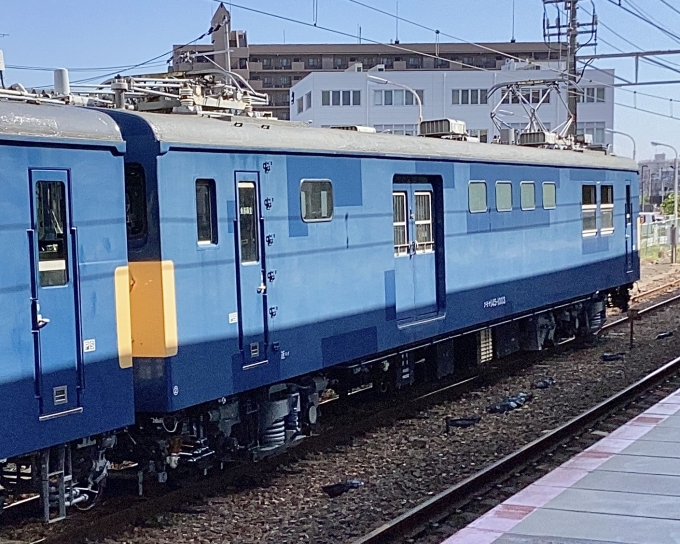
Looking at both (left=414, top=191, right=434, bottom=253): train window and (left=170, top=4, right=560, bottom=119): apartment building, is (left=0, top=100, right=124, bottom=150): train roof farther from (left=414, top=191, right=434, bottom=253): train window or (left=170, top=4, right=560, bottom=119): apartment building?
(left=170, top=4, right=560, bottom=119): apartment building

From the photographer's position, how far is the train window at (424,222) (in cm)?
1301

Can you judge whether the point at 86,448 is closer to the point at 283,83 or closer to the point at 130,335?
the point at 130,335

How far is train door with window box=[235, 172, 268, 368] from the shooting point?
9.52 m

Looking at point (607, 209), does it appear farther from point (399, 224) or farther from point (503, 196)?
point (399, 224)

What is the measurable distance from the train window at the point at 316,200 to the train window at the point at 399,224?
1609 millimetres

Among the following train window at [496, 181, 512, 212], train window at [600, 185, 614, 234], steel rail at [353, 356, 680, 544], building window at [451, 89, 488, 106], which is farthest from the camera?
building window at [451, 89, 488, 106]

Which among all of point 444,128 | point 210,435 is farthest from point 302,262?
point 444,128

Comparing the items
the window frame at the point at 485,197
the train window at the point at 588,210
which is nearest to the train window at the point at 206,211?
the window frame at the point at 485,197

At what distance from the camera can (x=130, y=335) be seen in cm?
840

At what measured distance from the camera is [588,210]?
18797 mm

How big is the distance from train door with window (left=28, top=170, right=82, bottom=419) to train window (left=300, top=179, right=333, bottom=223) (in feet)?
10.5

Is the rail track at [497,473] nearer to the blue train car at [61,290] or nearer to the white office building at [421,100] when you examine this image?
the blue train car at [61,290]

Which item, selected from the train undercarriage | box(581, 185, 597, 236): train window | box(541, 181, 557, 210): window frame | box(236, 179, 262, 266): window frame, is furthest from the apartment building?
box(236, 179, 262, 266): window frame

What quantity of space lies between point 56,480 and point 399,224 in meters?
5.90
